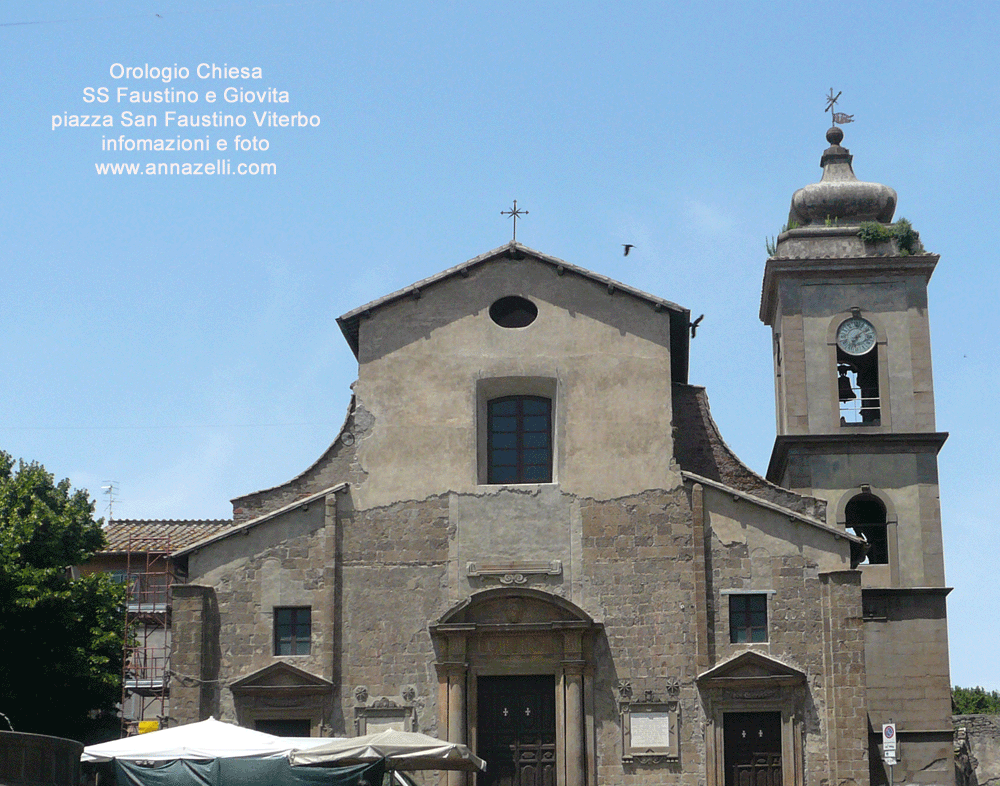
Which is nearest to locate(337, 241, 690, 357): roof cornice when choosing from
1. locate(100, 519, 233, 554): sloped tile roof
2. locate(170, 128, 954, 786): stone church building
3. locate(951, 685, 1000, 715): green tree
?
locate(170, 128, 954, 786): stone church building

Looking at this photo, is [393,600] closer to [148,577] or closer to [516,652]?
[516,652]

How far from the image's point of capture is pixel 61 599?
29703 millimetres

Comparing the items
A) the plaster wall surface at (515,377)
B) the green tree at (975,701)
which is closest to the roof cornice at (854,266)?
the plaster wall surface at (515,377)

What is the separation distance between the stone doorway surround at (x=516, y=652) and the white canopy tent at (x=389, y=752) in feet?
22.6

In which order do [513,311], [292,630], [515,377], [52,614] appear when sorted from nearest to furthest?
[292,630]
[515,377]
[513,311]
[52,614]

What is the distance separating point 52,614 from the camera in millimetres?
29891

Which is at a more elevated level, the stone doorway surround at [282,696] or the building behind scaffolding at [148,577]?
the building behind scaffolding at [148,577]

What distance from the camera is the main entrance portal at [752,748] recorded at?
25.1 meters

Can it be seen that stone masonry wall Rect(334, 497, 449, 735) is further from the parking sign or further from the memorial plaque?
the parking sign

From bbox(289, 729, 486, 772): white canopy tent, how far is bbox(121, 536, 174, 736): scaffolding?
17733 mm

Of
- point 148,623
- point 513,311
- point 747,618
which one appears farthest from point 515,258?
point 148,623

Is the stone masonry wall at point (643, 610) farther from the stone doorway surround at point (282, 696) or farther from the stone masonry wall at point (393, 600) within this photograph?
the stone doorway surround at point (282, 696)

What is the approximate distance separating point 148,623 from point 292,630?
1444cm

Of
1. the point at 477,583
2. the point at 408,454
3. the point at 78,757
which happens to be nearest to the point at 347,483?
the point at 408,454
